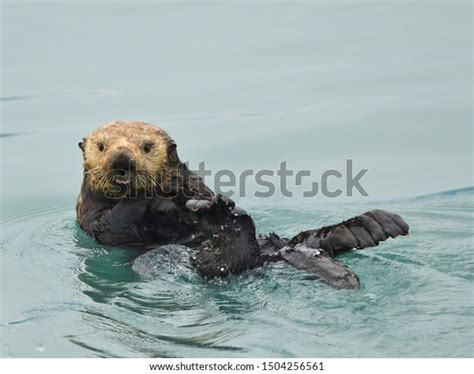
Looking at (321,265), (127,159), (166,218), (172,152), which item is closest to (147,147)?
(172,152)

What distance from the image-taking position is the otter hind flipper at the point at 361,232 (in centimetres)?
502

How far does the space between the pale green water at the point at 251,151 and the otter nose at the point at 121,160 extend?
57cm

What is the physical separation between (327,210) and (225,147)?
71.4 inches

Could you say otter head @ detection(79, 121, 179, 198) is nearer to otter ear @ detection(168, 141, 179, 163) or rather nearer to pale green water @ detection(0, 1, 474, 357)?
otter ear @ detection(168, 141, 179, 163)

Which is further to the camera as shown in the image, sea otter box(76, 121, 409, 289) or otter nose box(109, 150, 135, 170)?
otter nose box(109, 150, 135, 170)

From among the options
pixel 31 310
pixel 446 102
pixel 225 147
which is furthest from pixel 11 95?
pixel 31 310

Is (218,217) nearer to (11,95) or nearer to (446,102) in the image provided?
(446,102)

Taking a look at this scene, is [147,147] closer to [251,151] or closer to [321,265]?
[321,265]

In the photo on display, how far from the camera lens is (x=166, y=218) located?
5.63 metres

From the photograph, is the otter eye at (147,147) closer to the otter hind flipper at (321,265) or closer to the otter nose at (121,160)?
the otter nose at (121,160)

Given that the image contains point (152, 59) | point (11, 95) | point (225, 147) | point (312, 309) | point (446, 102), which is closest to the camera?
point (312, 309)

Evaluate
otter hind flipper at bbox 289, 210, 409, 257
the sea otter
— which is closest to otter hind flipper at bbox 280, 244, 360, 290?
the sea otter

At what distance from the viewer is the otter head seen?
216 inches

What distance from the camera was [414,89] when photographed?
951cm
